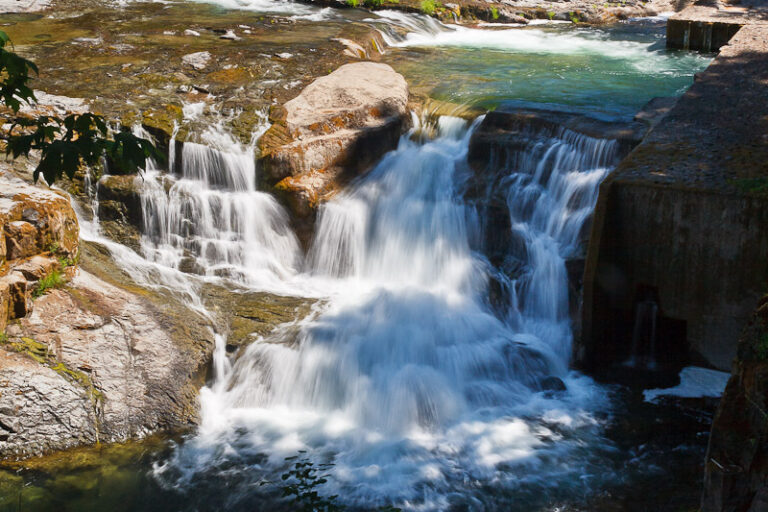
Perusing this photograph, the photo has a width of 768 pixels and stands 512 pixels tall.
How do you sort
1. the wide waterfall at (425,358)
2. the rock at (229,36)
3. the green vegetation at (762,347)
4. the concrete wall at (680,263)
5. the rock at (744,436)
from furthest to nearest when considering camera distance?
the rock at (229,36), the concrete wall at (680,263), the wide waterfall at (425,358), the green vegetation at (762,347), the rock at (744,436)

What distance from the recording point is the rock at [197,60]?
10404 mm

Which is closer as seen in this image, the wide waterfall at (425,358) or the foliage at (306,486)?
the foliage at (306,486)

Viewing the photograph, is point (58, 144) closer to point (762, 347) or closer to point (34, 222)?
point (762, 347)

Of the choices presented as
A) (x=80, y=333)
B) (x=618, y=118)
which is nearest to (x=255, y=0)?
(x=618, y=118)

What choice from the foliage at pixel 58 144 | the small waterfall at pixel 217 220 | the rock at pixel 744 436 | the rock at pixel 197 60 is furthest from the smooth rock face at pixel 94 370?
the rock at pixel 197 60

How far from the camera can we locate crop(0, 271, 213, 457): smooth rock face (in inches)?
210

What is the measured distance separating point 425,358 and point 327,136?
3.37m

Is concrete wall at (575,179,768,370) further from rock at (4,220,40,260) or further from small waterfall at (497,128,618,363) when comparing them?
rock at (4,220,40,260)

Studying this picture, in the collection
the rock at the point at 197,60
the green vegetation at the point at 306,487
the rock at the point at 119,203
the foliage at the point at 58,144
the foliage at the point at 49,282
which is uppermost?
the rock at the point at 197,60

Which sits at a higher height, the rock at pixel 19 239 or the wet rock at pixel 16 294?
the rock at pixel 19 239

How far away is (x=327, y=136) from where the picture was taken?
8633 mm

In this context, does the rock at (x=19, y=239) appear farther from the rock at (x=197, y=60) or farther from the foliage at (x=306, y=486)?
the rock at (x=197, y=60)

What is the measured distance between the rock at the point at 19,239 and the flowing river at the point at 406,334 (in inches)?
54.0

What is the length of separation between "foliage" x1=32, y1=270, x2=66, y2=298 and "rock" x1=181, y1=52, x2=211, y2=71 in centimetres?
507
